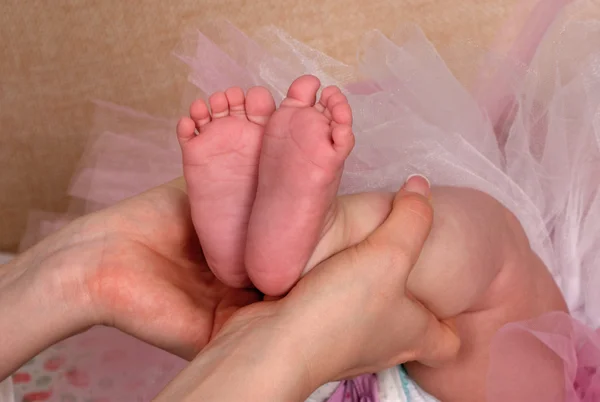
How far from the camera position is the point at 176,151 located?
0.86m

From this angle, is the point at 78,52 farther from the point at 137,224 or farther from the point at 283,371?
the point at 283,371

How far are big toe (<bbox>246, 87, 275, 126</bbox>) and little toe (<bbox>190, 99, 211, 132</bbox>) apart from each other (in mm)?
33

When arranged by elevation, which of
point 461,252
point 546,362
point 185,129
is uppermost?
point 185,129

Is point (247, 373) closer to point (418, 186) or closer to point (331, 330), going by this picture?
point (331, 330)

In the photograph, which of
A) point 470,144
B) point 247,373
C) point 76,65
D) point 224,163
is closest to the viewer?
point 247,373

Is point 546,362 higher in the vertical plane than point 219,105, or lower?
lower

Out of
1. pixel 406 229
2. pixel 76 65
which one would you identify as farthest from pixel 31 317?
pixel 76 65

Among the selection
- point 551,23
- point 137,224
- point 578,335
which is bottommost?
point 578,335

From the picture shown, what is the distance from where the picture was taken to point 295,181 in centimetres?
49

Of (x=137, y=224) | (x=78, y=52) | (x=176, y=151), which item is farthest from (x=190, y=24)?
(x=137, y=224)

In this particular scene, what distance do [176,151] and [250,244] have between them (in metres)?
0.37

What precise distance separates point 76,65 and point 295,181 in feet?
2.50

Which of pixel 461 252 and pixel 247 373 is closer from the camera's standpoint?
pixel 247 373

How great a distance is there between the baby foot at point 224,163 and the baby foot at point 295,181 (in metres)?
0.03
